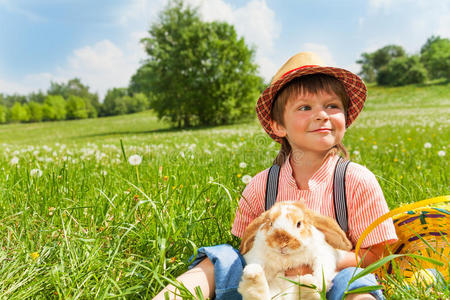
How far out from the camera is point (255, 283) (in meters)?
1.67

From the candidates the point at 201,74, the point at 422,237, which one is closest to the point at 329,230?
the point at 422,237

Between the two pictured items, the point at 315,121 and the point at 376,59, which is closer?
the point at 315,121

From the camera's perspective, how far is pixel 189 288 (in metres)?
1.90

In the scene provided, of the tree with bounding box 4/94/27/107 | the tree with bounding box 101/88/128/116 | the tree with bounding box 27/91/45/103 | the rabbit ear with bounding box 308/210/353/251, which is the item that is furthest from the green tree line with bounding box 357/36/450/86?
the tree with bounding box 4/94/27/107

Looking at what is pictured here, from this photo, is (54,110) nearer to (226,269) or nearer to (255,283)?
(226,269)

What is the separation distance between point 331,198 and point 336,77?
0.84 m

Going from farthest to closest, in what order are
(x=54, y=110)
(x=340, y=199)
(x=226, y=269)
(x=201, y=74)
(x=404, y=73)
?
(x=54, y=110)
(x=404, y=73)
(x=201, y=74)
(x=340, y=199)
(x=226, y=269)

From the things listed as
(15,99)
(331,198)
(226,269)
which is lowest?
(226,269)

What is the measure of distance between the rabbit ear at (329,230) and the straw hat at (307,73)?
943 millimetres

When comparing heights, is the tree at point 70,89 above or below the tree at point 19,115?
above

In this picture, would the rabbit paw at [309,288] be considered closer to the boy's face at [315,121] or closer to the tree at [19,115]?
the boy's face at [315,121]

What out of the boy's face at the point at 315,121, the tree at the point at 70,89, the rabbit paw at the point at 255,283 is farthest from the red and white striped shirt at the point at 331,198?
the tree at the point at 70,89

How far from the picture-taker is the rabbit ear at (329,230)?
1869mm

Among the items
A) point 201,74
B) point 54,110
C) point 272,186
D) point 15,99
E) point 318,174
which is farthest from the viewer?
point 15,99
